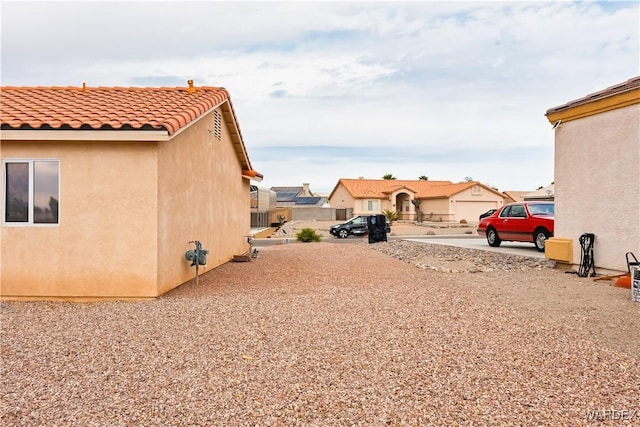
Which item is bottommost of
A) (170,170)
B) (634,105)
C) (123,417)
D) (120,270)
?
(123,417)

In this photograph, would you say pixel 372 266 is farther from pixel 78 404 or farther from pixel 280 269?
pixel 78 404

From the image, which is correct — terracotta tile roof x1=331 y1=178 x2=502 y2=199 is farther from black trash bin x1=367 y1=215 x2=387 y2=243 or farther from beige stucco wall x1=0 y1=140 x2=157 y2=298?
beige stucco wall x1=0 y1=140 x2=157 y2=298

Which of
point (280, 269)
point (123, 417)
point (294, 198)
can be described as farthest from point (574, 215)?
point (294, 198)

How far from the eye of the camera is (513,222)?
698 inches

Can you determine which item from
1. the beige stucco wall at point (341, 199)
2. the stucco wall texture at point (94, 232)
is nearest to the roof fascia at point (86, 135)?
the stucco wall texture at point (94, 232)

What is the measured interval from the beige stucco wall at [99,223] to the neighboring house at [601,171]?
29.9 ft

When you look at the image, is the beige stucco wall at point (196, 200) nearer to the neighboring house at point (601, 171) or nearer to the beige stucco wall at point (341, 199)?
the neighboring house at point (601, 171)

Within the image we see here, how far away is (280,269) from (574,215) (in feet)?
23.9

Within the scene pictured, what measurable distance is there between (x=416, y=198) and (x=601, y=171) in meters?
47.3

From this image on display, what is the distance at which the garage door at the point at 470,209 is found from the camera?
52000 millimetres

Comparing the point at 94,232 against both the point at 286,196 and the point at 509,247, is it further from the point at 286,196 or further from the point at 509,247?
the point at 286,196

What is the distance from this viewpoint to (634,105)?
1011 centimetres

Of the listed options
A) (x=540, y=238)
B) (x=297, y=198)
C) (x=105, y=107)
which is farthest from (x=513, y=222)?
(x=297, y=198)

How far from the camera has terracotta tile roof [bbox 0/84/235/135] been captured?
8.62 meters
